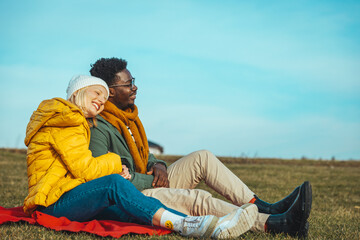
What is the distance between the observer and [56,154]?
364 centimetres

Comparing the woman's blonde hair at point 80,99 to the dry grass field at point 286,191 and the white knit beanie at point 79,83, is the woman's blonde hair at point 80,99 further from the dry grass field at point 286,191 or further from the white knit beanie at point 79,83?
the dry grass field at point 286,191

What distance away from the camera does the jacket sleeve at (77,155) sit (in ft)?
11.5

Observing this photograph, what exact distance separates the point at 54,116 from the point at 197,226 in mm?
1640

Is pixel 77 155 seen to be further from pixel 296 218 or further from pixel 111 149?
pixel 296 218

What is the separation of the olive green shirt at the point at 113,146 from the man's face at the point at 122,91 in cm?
45

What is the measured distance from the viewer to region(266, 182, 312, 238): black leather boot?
350cm

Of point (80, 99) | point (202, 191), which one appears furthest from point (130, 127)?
point (202, 191)

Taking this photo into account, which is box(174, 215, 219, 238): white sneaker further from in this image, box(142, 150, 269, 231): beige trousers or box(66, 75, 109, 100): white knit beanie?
box(66, 75, 109, 100): white knit beanie

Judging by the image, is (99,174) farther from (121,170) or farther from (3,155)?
(3,155)

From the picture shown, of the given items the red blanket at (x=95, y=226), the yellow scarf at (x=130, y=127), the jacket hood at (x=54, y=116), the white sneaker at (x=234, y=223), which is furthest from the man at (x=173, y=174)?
the jacket hood at (x=54, y=116)

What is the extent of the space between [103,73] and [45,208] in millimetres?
1881

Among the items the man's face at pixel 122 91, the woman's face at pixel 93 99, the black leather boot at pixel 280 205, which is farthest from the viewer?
the man's face at pixel 122 91

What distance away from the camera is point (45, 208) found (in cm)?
381

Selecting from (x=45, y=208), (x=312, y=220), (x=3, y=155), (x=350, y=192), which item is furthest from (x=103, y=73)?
(x=3, y=155)
